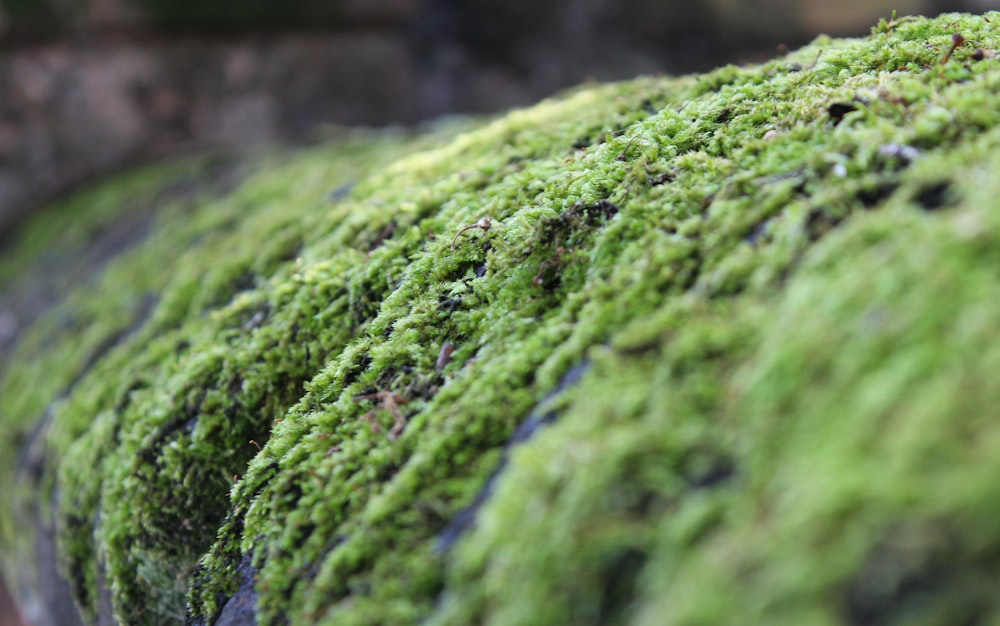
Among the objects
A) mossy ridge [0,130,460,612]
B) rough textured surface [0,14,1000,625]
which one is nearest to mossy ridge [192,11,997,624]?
rough textured surface [0,14,1000,625]

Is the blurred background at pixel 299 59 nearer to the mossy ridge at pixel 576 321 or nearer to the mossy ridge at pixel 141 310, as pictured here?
the mossy ridge at pixel 141 310

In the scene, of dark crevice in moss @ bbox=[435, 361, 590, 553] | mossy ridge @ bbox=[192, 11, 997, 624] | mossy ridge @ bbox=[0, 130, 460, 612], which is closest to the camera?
mossy ridge @ bbox=[192, 11, 997, 624]

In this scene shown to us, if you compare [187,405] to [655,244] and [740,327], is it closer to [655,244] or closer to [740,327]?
[655,244]

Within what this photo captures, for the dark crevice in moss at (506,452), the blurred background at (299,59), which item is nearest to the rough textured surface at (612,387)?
the dark crevice in moss at (506,452)

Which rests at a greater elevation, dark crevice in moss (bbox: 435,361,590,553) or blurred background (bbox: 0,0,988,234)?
blurred background (bbox: 0,0,988,234)

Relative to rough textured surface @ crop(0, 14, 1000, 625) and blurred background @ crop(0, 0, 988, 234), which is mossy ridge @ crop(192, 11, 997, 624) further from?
blurred background @ crop(0, 0, 988, 234)
